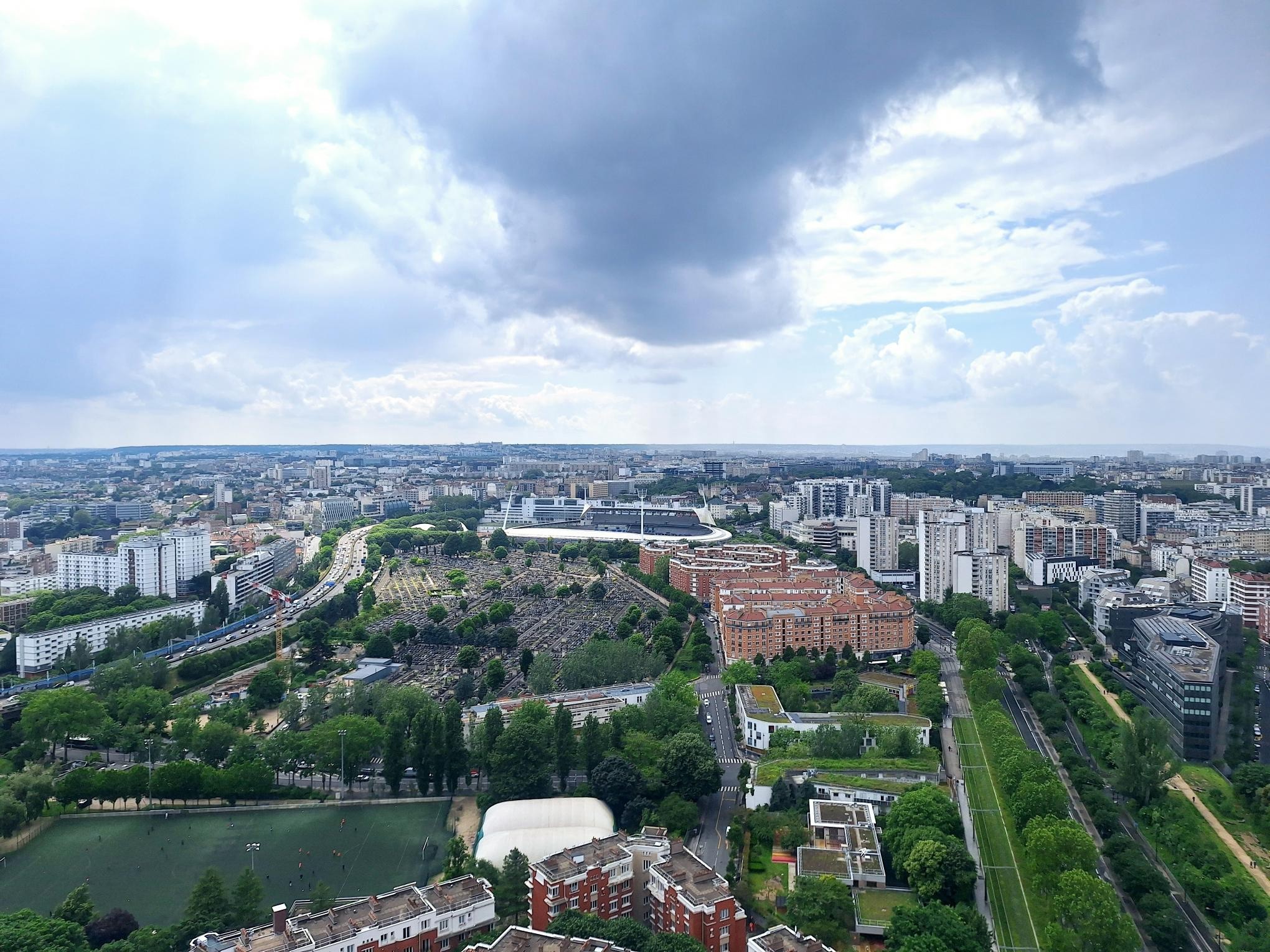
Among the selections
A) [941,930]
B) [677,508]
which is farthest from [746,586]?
[677,508]

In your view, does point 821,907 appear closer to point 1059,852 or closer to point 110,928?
point 1059,852

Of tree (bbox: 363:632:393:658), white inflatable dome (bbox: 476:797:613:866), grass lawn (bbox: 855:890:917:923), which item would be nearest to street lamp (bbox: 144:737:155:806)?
white inflatable dome (bbox: 476:797:613:866)

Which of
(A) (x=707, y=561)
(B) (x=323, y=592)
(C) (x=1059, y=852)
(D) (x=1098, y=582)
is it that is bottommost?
(B) (x=323, y=592)

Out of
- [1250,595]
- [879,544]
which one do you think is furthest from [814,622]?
[879,544]

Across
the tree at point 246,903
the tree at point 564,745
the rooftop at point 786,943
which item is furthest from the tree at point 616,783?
the tree at point 246,903

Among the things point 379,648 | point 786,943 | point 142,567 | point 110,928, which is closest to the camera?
point 786,943

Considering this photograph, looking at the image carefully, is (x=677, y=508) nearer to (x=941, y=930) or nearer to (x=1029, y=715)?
(x=1029, y=715)

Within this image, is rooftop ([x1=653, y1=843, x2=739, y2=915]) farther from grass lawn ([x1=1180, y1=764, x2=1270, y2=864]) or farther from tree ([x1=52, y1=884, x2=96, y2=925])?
grass lawn ([x1=1180, y1=764, x2=1270, y2=864])
